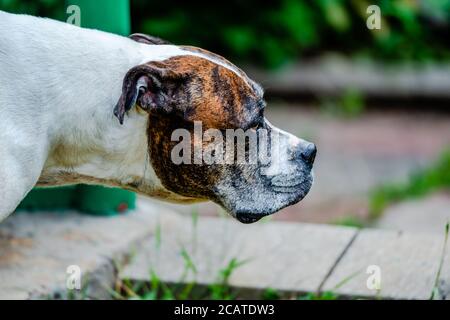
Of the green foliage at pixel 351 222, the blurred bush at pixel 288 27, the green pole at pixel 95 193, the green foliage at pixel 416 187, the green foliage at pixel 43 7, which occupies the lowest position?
the green foliage at pixel 351 222

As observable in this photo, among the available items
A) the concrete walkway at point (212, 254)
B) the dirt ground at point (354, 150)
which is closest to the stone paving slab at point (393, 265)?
the concrete walkway at point (212, 254)

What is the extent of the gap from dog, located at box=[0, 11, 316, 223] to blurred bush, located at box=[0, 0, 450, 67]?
449cm

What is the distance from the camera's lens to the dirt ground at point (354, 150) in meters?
5.45

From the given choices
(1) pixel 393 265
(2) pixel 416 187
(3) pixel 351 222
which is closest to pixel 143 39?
(1) pixel 393 265

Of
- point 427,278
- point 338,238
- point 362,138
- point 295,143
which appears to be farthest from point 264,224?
point 362,138

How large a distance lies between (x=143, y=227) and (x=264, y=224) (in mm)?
494

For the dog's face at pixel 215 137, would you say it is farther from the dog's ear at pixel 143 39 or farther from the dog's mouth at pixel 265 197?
the dog's ear at pixel 143 39

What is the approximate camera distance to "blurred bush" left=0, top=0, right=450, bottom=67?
23.7 ft

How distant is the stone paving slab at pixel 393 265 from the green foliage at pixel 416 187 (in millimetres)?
1629

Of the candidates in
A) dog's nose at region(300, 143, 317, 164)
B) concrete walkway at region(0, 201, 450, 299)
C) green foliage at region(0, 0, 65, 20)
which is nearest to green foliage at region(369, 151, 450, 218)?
concrete walkway at region(0, 201, 450, 299)

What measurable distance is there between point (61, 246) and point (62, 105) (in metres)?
1.15

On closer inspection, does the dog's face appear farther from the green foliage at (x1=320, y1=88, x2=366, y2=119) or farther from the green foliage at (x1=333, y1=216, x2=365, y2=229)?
the green foliage at (x1=320, y1=88, x2=366, y2=119)

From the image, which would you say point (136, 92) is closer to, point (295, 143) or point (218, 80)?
point (218, 80)

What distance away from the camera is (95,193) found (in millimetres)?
3816
